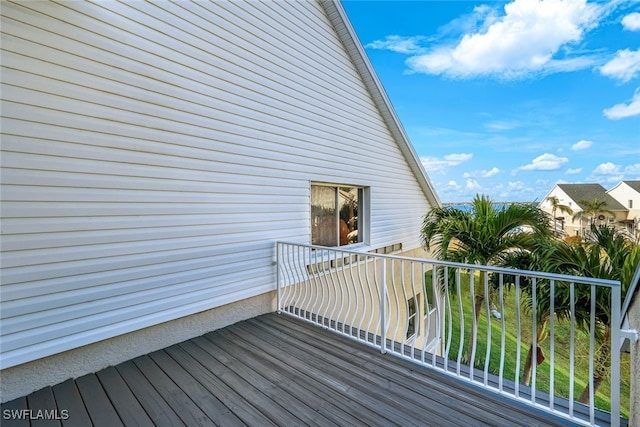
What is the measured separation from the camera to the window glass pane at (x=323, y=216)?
4.93 metres

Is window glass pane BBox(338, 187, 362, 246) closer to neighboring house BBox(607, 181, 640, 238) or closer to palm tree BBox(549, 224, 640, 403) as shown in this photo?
palm tree BBox(549, 224, 640, 403)

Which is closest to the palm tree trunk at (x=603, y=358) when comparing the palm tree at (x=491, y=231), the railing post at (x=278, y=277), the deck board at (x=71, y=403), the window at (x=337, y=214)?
the palm tree at (x=491, y=231)

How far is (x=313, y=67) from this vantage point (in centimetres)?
484

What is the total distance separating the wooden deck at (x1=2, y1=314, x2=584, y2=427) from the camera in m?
1.92

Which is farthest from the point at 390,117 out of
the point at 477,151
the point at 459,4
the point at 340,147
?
the point at 477,151

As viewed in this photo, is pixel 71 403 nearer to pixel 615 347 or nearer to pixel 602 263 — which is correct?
pixel 615 347

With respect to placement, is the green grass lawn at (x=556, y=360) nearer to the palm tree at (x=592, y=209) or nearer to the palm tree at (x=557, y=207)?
the palm tree at (x=557, y=207)

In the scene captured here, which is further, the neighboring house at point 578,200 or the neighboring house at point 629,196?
the neighboring house at point 578,200

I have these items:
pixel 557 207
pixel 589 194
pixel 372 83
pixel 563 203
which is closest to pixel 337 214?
pixel 372 83

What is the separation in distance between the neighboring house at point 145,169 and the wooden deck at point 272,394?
1.33ft

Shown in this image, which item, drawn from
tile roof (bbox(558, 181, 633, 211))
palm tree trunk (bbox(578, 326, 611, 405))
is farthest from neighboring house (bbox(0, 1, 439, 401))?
tile roof (bbox(558, 181, 633, 211))

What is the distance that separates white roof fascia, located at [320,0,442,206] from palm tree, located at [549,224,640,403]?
4.38 meters

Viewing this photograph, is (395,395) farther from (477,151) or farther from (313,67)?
(477,151)

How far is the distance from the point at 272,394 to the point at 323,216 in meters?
3.30
